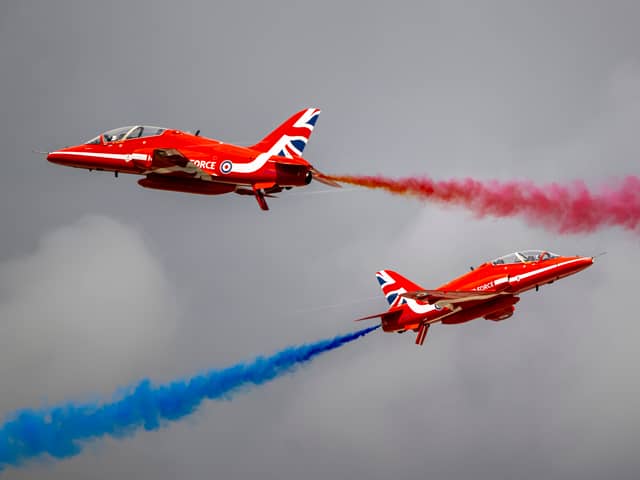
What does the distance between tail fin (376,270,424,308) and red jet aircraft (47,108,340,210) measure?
14209 mm

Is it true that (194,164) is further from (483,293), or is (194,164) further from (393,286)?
(393,286)

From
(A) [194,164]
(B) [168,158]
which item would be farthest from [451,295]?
(B) [168,158]

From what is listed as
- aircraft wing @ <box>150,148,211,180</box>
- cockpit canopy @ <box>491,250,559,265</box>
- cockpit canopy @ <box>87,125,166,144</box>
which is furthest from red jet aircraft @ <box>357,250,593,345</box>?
cockpit canopy @ <box>87,125,166,144</box>

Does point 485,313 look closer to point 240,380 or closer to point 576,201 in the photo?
point 576,201

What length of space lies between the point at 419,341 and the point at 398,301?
4.81 metres

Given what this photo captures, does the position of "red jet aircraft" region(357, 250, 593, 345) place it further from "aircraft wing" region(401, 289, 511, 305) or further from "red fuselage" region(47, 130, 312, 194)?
"red fuselage" region(47, 130, 312, 194)

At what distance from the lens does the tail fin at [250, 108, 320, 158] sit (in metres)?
79.6

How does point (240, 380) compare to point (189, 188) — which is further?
point (240, 380)

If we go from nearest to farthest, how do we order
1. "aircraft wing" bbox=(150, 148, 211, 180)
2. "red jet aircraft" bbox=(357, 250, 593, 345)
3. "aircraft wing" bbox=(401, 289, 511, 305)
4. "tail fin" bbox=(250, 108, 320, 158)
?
"aircraft wing" bbox=(150, 148, 211, 180) < "tail fin" bbox=(250, 108, 320, 158) < "red jet aircraft" bbox=(357, 250, 593, 345) < "aircraft wing" bbox=(401, 289, 511, 305)

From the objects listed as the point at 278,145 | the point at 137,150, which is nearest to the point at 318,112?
the point at 278,145

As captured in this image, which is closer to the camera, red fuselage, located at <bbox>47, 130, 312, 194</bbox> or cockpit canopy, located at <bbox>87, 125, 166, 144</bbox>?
red fuselage, located at <bbox>47, 130, 312, 194</bbox>

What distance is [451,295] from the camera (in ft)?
284

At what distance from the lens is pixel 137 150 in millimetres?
80750

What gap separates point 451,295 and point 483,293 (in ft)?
5.40
